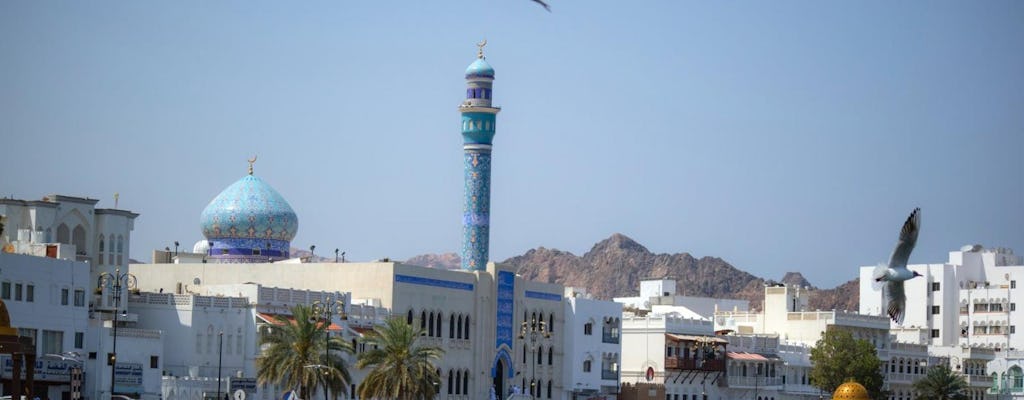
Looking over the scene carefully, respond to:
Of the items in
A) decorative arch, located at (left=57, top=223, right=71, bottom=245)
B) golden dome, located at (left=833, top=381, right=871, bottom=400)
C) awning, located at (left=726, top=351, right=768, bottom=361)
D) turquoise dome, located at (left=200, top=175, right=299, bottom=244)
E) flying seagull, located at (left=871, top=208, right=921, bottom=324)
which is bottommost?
golden dome, located at (left=833, top=381, right=871, bottom=400)

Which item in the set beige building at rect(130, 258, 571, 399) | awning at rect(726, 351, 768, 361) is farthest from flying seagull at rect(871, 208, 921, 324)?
awning at rect(726, 351, 768, 361)

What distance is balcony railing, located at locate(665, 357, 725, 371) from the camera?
112812 mm

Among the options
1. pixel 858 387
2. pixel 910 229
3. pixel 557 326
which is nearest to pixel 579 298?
pixel 557 326

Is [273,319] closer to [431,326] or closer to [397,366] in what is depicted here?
[397,366]

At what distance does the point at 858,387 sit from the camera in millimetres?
60906

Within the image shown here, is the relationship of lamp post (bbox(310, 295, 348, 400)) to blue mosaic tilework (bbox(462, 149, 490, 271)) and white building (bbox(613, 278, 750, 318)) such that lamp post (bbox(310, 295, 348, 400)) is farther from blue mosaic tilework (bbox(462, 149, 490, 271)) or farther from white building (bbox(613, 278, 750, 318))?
white building (bbox(613, 278, 750, 318))

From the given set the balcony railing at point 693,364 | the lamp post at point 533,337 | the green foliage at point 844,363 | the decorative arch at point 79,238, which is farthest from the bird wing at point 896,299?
the green foliage at point 844,363

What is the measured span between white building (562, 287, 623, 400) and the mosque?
0.08 m

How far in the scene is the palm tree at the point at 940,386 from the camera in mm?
122688

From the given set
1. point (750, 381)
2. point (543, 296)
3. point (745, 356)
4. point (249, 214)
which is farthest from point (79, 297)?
point (750, 381)

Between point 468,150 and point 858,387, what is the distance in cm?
4897

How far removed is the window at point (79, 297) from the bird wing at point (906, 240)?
39419 millimetres

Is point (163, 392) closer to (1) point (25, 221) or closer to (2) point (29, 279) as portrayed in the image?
→ (2) point (29, 279)

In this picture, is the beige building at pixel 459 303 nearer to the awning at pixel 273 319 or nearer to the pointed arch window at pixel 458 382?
the pointed arch window at pixel 458 382
